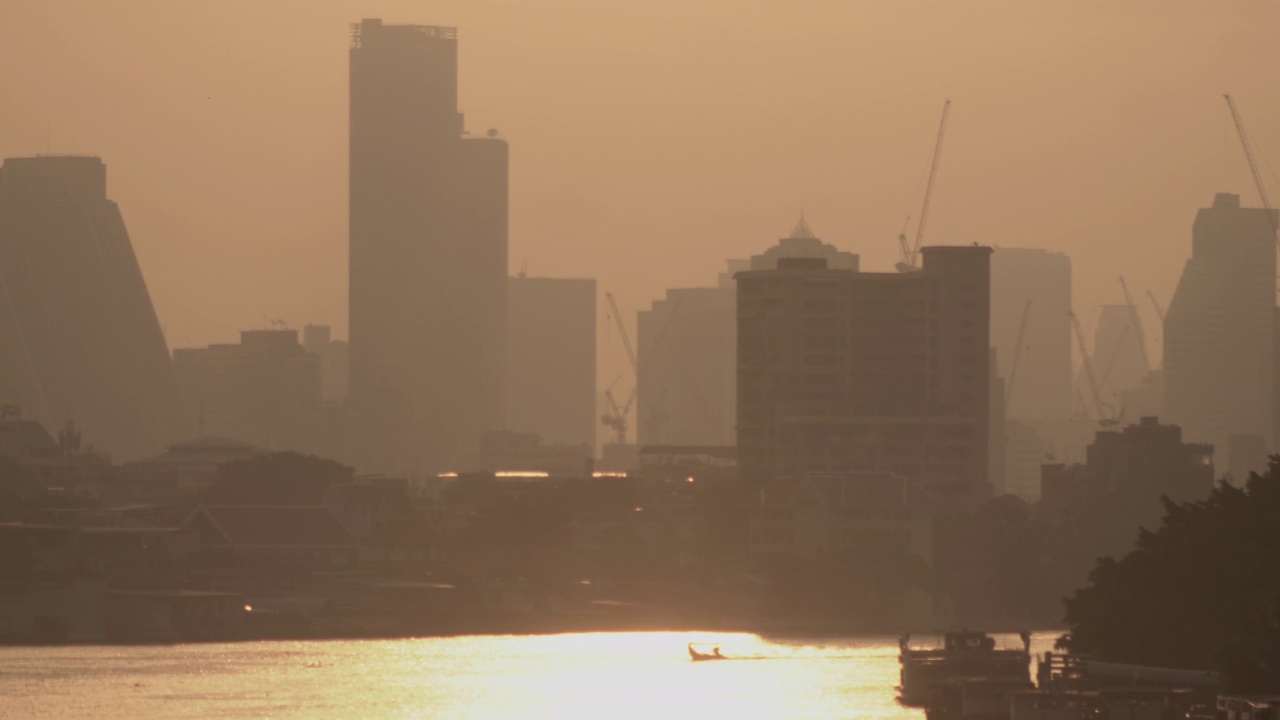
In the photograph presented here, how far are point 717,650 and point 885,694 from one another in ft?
67.3

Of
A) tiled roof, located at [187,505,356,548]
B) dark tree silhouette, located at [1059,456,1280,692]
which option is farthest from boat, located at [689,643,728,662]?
tiled roof, located at [187,505,356,548]

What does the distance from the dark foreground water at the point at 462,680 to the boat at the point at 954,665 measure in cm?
83

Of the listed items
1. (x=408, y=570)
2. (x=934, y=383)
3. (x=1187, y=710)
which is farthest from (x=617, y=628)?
(x=1187, y=710)

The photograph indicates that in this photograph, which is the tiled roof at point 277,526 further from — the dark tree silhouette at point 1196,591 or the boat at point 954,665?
the dark tree silhouette at point 1196,591

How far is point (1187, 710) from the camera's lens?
60.5 m

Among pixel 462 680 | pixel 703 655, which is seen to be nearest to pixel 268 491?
pixel 703 655

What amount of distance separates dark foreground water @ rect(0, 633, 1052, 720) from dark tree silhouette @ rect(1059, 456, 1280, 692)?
6589 millimetres

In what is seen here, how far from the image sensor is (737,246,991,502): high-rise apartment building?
172500 millimetres

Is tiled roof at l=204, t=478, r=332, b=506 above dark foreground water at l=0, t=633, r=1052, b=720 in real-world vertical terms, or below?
above

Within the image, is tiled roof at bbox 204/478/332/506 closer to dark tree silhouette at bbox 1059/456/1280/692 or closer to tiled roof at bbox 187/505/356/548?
tiled roof at bbox 187/505/356/548

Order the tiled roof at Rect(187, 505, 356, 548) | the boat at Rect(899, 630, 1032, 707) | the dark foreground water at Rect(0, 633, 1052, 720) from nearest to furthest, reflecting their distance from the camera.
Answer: the boat at Rect(899, 630, 1032, 707) → the dark foreground water at Rect(0, 633, 1052, 720) → the tiled roof at Rect(187, 505, 356, 548)

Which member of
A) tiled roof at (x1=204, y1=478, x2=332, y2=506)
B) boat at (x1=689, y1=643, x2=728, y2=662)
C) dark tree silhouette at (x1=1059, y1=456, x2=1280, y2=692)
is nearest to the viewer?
dark tree silhouette at (x1=1059, y1=456, x2=1280, y2=692)

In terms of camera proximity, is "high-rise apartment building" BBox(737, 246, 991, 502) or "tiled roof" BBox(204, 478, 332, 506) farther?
"high-rise apartment building" BBox(737, 246, 991, 502)

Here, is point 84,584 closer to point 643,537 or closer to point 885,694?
point 643,537
